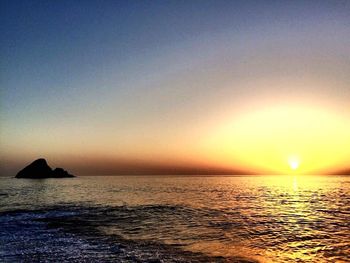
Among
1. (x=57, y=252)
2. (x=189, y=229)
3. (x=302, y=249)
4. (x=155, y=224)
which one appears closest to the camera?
(x=57, y=252)

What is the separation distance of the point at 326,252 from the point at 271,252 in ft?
9.36

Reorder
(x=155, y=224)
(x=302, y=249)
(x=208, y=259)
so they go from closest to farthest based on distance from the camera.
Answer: (x=208, y=259)
(x=302, y=249)
(x=155, y=224)

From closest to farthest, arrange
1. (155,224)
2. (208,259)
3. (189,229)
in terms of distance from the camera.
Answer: (208,259)
(189,229)
(155,224)

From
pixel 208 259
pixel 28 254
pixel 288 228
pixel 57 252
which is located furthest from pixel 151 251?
pixel 288 228

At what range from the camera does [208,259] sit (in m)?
14.9

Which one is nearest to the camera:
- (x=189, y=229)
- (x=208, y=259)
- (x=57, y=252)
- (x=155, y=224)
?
(x=208, y=259)

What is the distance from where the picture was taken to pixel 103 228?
80.5ft

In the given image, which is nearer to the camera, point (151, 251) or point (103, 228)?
point (151, 251)

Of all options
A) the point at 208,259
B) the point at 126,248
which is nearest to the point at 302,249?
the point at 208,259

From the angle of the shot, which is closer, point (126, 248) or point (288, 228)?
point (126, 248)

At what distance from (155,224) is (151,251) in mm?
9658

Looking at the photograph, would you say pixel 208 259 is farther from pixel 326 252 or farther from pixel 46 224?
pixel 46 224

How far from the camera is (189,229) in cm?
2356

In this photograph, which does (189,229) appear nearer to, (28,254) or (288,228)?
(288,228)
